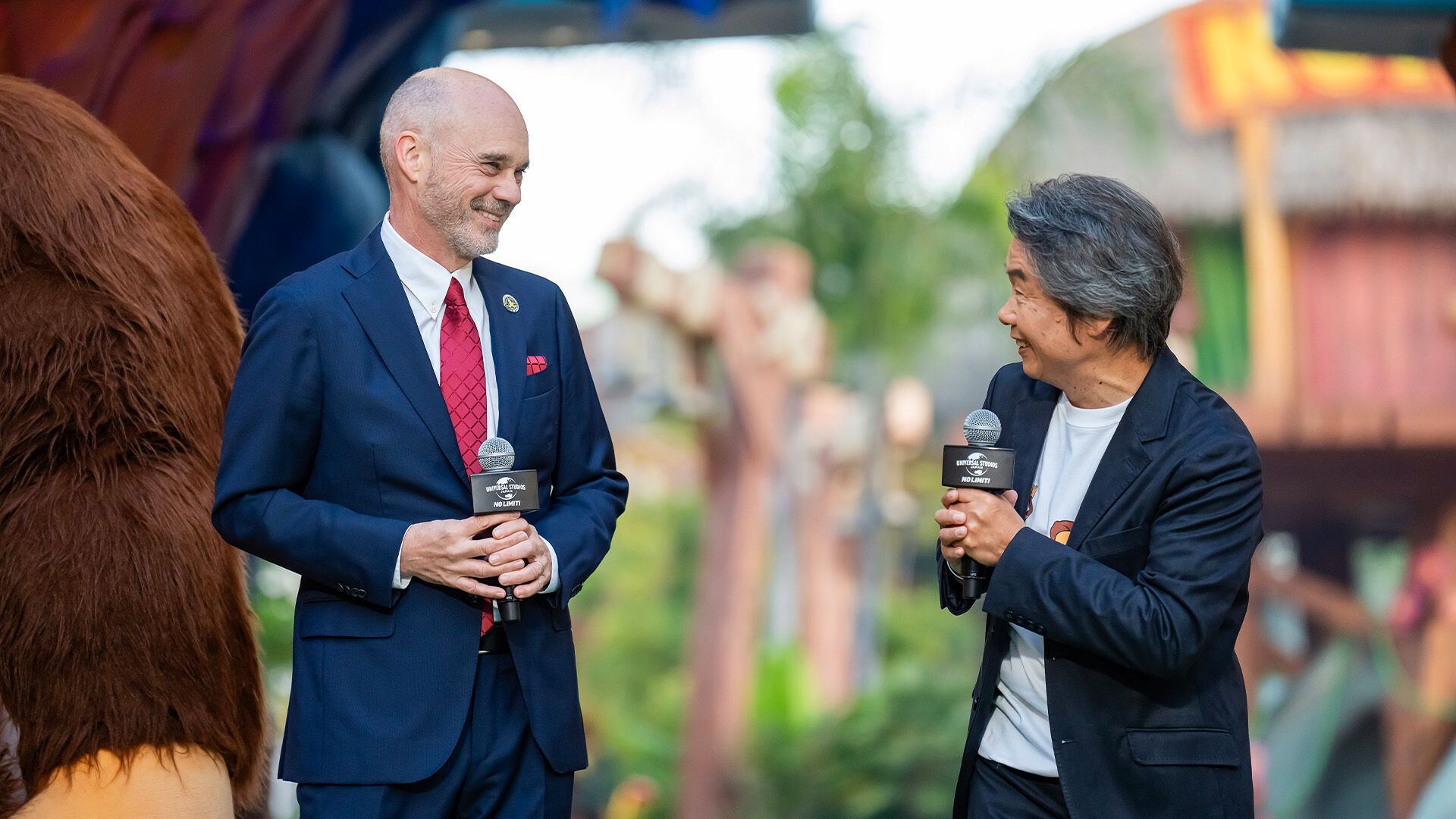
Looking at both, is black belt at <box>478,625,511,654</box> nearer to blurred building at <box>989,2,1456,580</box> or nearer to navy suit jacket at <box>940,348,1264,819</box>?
navy suit jacket at <box>940,348,1264,819</box>

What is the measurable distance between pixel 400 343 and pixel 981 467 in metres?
0.91

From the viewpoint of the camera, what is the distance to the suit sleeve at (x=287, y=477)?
193 centimetres

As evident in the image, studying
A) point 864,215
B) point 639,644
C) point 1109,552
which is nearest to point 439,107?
point 1109,552

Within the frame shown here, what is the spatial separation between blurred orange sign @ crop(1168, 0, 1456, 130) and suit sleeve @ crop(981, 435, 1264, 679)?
9601 mm

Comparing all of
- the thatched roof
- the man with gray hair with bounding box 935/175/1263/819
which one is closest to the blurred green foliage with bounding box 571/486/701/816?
the thatched roof

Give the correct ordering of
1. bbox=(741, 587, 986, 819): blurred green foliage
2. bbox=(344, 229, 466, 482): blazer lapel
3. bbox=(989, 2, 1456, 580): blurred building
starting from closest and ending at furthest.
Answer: bbox=(344, 229, 466, 482): blazer lapel < bbox=(741, 587, 986, 819): blurred green foliage < bbox=(989, 2, 1456, 580): blurred building

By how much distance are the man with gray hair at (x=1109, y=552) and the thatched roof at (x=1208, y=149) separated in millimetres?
8165

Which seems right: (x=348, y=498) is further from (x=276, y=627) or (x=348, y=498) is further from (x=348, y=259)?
(x=276, y=627)

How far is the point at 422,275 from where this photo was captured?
6.99ft

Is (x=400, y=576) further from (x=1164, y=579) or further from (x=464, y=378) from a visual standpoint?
(x=1164, y=579)

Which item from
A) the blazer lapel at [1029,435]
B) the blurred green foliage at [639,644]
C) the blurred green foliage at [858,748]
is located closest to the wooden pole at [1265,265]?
the blurred green foliage at [858,748]

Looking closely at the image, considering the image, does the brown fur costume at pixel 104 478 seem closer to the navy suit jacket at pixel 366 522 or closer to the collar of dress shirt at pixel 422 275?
the navy suit jacket at pixel 366 522

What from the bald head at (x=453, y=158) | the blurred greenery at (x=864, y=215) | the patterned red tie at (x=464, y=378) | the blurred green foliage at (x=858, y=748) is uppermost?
the blurred greenery at (x=864, y=215)

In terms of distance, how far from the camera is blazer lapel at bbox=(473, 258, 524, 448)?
212 cm
